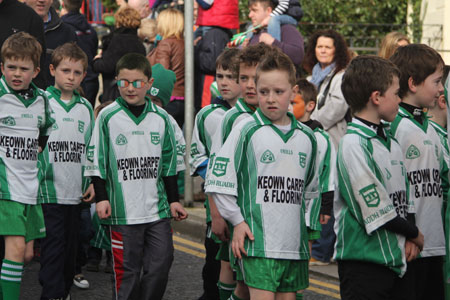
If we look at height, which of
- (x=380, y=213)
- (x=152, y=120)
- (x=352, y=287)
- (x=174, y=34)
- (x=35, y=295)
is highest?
(x=174, y=34)

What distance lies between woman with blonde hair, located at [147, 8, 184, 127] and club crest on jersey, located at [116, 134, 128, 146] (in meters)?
5.31

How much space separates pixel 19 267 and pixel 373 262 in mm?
2587

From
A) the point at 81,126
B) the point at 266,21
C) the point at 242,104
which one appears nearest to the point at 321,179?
the point at 242,104

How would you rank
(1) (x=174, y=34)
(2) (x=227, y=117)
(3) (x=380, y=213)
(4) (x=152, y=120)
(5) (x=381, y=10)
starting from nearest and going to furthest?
(3) (x=380, y=213) → (2) (x=227, y=117) → (4) (x=152, y=120) → (1) (x=174, y=34) → (5) (x=381, y=10)

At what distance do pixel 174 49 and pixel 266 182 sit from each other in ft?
22.2

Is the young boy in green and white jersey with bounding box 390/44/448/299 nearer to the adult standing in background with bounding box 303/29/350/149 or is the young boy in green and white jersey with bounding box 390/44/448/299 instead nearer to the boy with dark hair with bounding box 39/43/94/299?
the boy with dark hair with bounding box 39/43/94/299

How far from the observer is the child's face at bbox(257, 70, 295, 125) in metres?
5.50

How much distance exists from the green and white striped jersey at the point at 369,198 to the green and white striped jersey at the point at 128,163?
1.71m

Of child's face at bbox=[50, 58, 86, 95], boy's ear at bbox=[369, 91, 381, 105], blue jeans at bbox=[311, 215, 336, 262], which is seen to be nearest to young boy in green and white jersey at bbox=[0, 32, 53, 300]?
child's face at bbox=[50, 58, 86, 95]

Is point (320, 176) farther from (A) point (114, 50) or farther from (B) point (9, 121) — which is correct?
(A) point (114, 50)

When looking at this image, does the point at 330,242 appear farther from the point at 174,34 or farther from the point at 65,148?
the point at 174,34

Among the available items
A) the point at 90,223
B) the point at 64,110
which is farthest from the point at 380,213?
the point at 90,223

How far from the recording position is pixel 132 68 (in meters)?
6.91

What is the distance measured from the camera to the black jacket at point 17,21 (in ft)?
25.2
